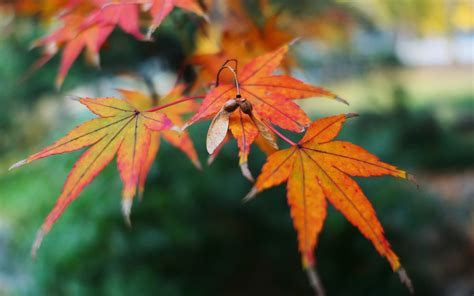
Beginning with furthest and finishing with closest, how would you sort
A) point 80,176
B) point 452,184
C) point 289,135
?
point 452,184, point 289,135, point 80,176

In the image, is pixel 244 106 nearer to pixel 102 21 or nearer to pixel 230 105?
pixel 230 105

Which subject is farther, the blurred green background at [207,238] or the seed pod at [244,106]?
the blurred green background at [207,238]

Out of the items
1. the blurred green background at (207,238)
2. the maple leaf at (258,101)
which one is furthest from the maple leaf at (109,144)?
the blurred green background at (207,238)

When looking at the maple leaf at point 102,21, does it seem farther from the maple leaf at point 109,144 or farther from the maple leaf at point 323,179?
the maple leaf at point 323,179

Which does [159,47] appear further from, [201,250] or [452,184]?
[452,184]

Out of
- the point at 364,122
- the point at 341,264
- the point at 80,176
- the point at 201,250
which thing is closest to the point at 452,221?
the point at 341,264

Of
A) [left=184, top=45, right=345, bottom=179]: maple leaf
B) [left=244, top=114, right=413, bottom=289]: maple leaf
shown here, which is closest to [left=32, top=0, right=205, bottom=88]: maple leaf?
[left=184, top=45, right=345, bottom=179]: maple leaf

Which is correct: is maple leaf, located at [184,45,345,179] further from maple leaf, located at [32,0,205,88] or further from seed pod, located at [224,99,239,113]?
maple leaf, located at [32,0,205,88]

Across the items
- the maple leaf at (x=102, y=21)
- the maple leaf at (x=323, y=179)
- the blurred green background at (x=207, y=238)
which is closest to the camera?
the maple leaf at (x=323, y=179)
